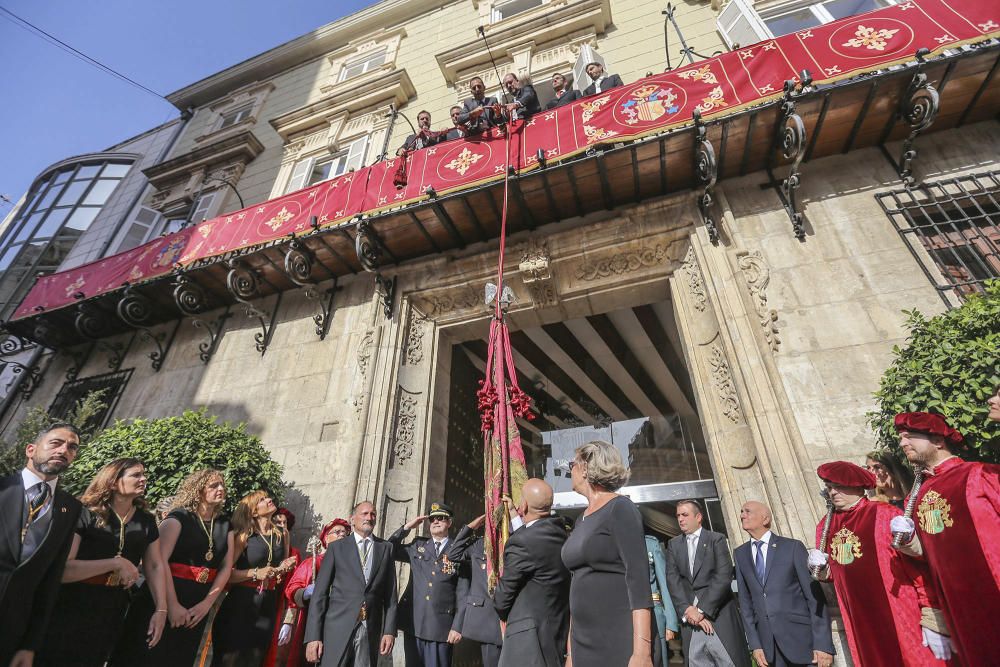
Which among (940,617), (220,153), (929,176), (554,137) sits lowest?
(940,617)

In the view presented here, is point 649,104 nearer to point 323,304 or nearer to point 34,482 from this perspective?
point 323,304

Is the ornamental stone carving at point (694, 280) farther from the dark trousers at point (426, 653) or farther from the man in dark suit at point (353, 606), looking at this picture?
the dark trousers at point (426, 653)

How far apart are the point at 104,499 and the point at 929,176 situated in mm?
8972

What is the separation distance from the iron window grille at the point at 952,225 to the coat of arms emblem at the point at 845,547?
3.32 metres

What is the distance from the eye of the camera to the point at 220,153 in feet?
42.1

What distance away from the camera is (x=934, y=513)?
236 centimetres

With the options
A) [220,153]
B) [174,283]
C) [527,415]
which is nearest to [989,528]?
[527,415]

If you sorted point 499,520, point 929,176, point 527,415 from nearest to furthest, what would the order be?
1. point 499,520
2. point 527,415
3. point 929,176

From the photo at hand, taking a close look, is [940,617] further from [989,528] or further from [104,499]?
[104,499]

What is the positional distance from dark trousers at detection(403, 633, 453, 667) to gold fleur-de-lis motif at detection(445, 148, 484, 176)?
5.75 metres

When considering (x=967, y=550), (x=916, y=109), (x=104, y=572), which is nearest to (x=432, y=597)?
(x=104, y=572)

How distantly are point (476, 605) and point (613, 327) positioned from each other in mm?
6042

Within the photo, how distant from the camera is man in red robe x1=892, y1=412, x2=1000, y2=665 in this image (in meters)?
2.06

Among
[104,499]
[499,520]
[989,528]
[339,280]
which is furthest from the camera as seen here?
[339,280]
